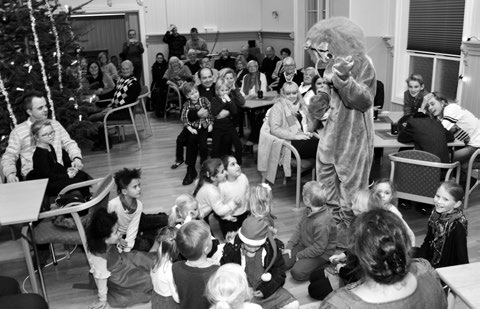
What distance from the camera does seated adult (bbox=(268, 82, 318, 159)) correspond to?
16.0 ft

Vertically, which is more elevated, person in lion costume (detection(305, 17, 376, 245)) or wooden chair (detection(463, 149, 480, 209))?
person in lion costume (detection(305, 17, 376, 245))

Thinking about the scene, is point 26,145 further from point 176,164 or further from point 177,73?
point 177,73

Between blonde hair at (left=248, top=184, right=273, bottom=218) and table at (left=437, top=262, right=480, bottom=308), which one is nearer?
table at (left=437, top=262, right=480, bottom=308)

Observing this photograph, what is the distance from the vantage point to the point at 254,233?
2793 millimetres

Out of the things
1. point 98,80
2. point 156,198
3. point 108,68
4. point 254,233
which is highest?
point 108,68

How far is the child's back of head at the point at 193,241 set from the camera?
243 cm

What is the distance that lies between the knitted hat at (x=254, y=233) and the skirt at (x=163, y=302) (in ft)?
1.73

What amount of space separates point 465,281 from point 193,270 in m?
1.26

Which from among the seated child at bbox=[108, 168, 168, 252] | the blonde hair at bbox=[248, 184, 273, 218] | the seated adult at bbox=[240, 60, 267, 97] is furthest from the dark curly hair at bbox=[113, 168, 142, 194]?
the seated adult at bbox=[240, 60, 267, 97]

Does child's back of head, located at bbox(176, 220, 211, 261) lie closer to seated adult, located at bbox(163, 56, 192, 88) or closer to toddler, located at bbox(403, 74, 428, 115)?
toddler, located at bbox(403, 74, 428, 115)

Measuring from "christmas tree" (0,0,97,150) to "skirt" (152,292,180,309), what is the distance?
3445 millimetres

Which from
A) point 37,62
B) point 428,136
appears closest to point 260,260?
point 428,136

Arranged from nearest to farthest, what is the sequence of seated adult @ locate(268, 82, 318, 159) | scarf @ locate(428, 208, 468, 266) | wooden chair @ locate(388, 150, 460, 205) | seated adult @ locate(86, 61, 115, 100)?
scarf @ locate(428, 208, 468, 266)
wooden chair @ locate(388, 150, 460, 205)
seated adult @ locate(268, 82, 318, 159)
seated adult @ locate(86, 61, 115, 100)

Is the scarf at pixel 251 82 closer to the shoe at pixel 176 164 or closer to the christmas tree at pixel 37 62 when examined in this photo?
the shoe at pixel 176 164
